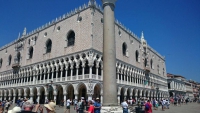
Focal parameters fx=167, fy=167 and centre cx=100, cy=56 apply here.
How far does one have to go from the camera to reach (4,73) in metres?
40.6

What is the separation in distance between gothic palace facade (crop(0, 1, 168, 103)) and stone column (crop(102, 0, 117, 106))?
1278cm

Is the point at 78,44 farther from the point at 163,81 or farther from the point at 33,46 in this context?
the point at 163,81

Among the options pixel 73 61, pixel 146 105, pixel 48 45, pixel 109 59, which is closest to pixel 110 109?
pixel 146 105

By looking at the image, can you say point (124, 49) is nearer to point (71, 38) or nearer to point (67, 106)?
point (71, 38)

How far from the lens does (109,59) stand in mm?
9297

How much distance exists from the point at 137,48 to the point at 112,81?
94.9ft

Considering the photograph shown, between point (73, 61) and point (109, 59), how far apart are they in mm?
16046

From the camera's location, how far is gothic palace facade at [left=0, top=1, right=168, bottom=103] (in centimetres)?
2367

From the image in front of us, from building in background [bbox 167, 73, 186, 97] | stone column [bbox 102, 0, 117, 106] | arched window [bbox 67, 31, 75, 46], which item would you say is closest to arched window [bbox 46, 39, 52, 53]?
arched window [bbox 67, 31, 75, 46]

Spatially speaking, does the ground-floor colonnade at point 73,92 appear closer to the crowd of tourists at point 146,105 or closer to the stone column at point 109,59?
the crowd of tourists at point 146,105

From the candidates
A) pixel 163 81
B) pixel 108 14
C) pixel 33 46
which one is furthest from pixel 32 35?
pixel 163 81

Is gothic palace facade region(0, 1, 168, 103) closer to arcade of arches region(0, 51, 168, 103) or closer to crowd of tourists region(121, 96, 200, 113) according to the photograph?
arcade of arches region(0, 51, 168, 103)

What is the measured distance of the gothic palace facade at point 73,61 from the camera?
23672 mm

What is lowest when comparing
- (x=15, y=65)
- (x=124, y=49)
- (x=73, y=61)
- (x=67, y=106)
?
(x=67, y=106)
